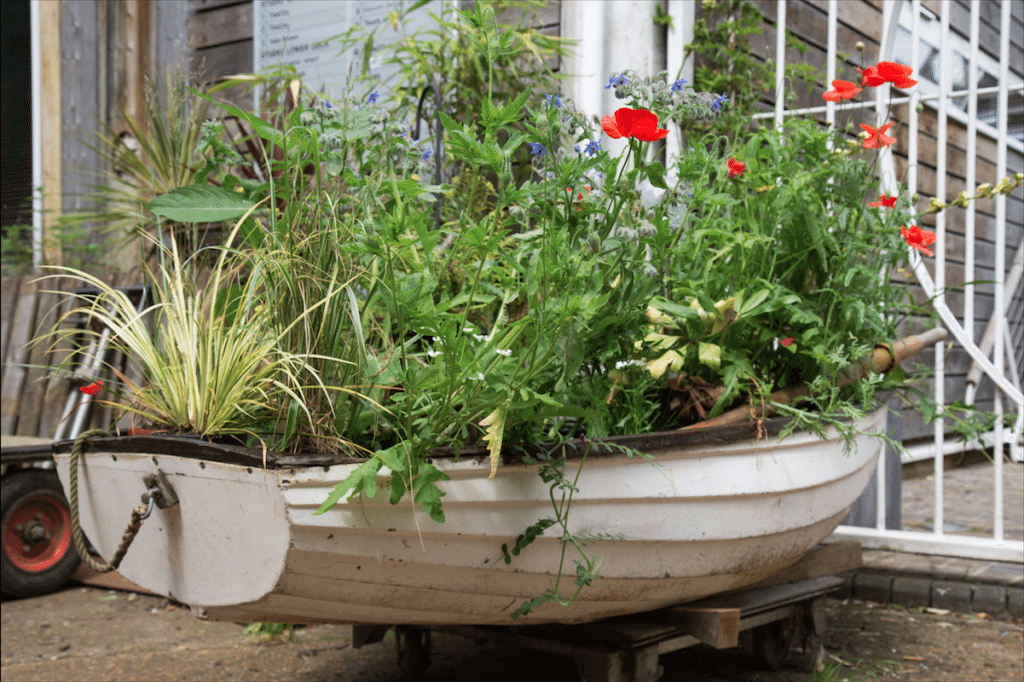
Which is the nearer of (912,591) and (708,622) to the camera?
(708,622)

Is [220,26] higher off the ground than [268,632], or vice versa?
[220,26]

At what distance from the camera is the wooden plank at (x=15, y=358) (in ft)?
14.4

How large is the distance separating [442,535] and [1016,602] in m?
2.30

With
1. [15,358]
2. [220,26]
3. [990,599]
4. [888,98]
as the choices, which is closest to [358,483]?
[990,599]

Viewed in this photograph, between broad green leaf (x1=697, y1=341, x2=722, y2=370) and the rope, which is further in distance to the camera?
broad green leaf (x1=697, y1=341, x2=722, y2=370)

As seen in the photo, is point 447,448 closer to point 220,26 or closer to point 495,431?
point 495,431

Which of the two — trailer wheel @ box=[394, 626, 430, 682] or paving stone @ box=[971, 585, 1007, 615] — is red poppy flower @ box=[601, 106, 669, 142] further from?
paving stone @ box=[971, 585, 1007, 615]

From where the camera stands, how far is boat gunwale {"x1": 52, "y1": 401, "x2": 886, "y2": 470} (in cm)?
126

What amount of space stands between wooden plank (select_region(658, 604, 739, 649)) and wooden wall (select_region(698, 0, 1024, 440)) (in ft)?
8.58

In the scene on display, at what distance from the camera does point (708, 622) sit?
1833 millimetres

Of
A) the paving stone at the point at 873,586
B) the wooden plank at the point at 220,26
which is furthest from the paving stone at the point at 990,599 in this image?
the wooden plank at the point at 220,26

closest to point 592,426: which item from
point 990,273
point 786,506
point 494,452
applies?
point 494,452

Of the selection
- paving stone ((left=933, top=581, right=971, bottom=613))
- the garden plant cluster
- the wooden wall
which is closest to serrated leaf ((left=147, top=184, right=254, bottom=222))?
the garden plant cluster

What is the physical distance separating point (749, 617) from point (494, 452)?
1.12 metres
